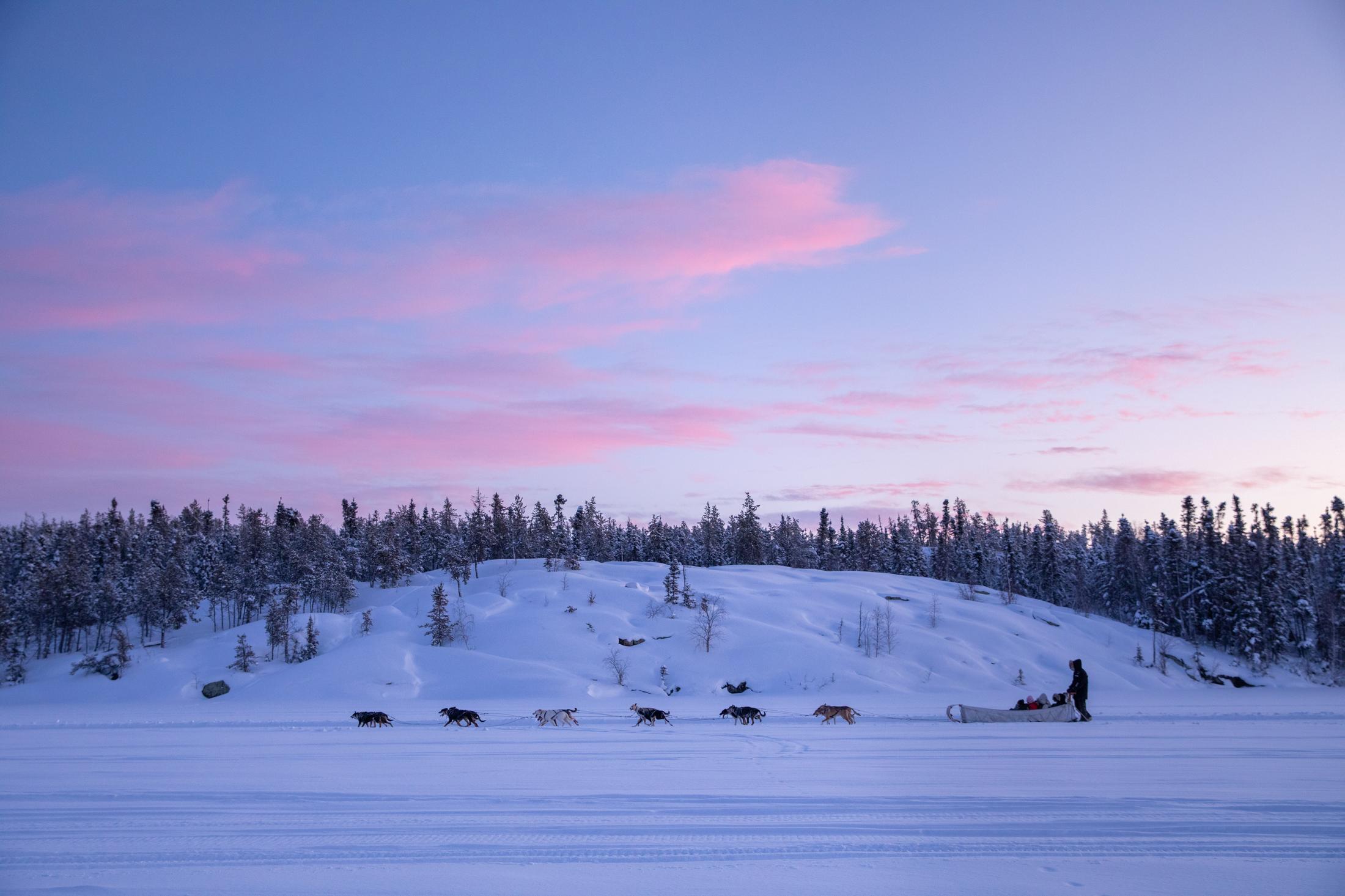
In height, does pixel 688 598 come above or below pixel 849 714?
below

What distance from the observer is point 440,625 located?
57250 mm

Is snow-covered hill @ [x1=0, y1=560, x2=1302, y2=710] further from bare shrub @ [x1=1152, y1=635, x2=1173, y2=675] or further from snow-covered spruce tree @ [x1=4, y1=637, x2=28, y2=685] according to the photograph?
bare shrub @ [x1=1152, y1=635, x2=1173, y2=675]

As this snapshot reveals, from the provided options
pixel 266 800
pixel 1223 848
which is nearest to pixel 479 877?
pixel 266 800

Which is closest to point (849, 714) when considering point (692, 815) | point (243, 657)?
point (692, 815)

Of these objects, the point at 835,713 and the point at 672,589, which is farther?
the point at 672,589

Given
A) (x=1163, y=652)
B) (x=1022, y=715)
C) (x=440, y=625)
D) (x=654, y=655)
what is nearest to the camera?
(x=1022, y=715)

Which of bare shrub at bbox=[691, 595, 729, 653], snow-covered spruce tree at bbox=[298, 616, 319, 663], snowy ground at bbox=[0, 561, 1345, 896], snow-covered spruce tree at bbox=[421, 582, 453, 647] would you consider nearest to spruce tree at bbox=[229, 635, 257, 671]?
snow-covered spruce tree at bbox=[298, 616, 319, 663]

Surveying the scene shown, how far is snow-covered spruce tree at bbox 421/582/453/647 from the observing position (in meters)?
57.0

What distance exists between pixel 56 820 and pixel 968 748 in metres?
16.9

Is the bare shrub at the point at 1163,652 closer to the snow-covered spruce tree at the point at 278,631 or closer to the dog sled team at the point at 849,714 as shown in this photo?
the dog sled team at the point at 849,714

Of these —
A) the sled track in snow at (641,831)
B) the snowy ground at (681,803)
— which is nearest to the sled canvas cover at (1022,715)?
the snowy ground at (681,803)

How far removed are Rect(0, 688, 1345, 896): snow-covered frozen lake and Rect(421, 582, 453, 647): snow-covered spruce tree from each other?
37.5m

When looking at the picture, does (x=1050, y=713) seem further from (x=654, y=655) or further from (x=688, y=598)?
(x=688, y=598)

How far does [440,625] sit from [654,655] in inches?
671
